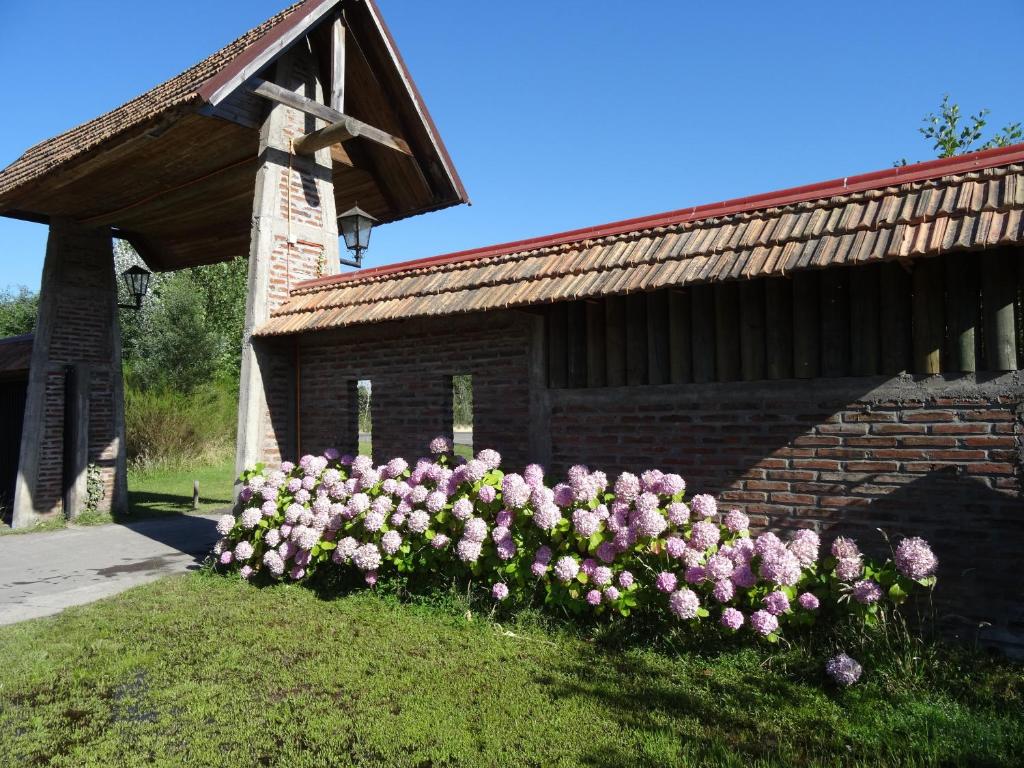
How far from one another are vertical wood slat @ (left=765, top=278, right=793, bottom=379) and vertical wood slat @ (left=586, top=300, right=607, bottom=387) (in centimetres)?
138

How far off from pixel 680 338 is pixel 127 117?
7.61 meters

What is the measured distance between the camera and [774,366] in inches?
198

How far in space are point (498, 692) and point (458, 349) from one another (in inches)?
139

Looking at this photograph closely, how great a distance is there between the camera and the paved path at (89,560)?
664cm

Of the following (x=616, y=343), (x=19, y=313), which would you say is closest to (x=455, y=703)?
(x=616, y=343)

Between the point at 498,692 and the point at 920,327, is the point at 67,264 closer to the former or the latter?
the point at 498,692

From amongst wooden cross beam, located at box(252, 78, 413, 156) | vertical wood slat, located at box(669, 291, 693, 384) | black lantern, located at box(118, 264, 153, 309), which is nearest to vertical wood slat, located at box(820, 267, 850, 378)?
vertical wood slat, located at box(669, 291, 693, 384)

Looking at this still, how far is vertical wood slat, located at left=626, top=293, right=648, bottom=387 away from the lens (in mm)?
5680

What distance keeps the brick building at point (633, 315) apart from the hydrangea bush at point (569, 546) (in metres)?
0.49

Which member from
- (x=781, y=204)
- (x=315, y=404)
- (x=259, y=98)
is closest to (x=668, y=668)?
(x=781, y=204)

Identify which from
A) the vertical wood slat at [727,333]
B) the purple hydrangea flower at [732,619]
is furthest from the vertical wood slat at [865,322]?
the purple hydrangea flower at [732,619]

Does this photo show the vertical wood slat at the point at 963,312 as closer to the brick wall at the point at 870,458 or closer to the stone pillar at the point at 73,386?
the brick wall at the point at 870,458

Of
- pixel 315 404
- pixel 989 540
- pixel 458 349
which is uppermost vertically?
pixel 458 349

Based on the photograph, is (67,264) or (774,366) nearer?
(774,366)
